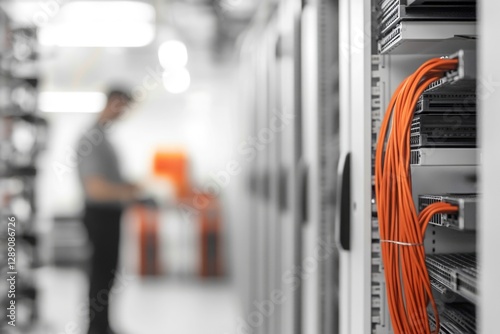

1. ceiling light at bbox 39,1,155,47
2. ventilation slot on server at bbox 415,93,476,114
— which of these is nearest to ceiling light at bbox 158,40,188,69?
ceiling light at bbox 39,1,155,47

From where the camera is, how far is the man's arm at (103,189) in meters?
3.64

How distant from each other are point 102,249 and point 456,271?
118 inches

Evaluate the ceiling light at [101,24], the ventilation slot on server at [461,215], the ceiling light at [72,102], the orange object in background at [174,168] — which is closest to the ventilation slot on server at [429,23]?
the ventilation slot on server at [461,215]

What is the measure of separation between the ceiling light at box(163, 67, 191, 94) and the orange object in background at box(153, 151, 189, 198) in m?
0.80

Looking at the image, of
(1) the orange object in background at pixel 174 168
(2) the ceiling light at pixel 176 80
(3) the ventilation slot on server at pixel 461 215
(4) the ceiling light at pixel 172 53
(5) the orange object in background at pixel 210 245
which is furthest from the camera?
(1) the orange object in background at pixel 174 168

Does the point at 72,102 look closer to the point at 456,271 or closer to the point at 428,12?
the point at 428,12

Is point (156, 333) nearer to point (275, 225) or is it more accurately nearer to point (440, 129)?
point (275, 225)

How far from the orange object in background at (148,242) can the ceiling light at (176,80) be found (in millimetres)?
1539

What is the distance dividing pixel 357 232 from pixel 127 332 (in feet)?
11.0

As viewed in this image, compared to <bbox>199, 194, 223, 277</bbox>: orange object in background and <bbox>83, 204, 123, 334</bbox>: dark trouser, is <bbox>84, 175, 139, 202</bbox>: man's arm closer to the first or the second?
<bbox>83, 204, 123, 334</bbox>: dark trouser

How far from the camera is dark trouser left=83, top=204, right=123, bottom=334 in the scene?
3.74 meters

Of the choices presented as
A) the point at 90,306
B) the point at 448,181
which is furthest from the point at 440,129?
the point at 90,306

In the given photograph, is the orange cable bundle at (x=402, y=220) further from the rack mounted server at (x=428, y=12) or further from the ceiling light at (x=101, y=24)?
the ceiling light at (x=101, y=24)

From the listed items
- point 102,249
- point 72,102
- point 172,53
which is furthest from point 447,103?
point 72,102
